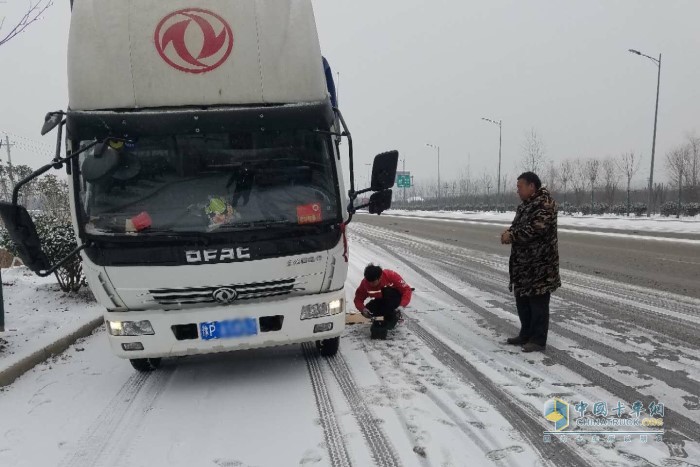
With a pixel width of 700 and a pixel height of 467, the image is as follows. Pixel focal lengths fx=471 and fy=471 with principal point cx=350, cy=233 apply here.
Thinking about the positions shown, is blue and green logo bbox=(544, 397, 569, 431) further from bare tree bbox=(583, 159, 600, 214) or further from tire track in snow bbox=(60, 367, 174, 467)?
bare tree bbox=(583, 159, 600, 214)

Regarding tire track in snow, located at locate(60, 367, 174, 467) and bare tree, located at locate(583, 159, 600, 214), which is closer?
tire track in snow, located at locate(60, 367, 174, 467)

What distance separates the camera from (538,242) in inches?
190

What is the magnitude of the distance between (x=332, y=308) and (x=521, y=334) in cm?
225

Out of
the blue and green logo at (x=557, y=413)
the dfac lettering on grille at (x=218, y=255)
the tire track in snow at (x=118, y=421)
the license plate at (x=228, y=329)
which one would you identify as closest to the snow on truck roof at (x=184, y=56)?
the dfac lettering on grille at (x=218, y=255)

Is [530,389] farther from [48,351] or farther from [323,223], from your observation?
[48,351]

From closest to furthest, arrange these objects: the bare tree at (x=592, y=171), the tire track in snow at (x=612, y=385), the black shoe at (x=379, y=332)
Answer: the tire track in snow at (x=612, y=385)
the black shoe at (x=379, y=332)
the bare tree at (x=592, y=171)

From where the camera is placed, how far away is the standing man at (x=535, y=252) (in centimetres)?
475

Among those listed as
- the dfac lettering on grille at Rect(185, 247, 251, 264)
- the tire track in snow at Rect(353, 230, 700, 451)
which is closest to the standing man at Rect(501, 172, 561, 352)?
the tire track in snow at Rect(353, 230, 700, 451)

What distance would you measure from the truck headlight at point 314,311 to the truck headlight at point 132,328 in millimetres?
1289

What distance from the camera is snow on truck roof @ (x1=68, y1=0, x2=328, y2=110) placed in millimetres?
4109

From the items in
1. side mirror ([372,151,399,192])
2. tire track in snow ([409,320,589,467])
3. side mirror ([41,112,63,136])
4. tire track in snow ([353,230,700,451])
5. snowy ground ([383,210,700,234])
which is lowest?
tire track in snow ([409,320,589,467])

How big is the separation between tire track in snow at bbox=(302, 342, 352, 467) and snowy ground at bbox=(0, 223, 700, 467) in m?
0.01

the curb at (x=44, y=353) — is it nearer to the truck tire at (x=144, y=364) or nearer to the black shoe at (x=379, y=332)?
the truck tire at (x=144, y=364)

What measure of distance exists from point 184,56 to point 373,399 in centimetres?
339
